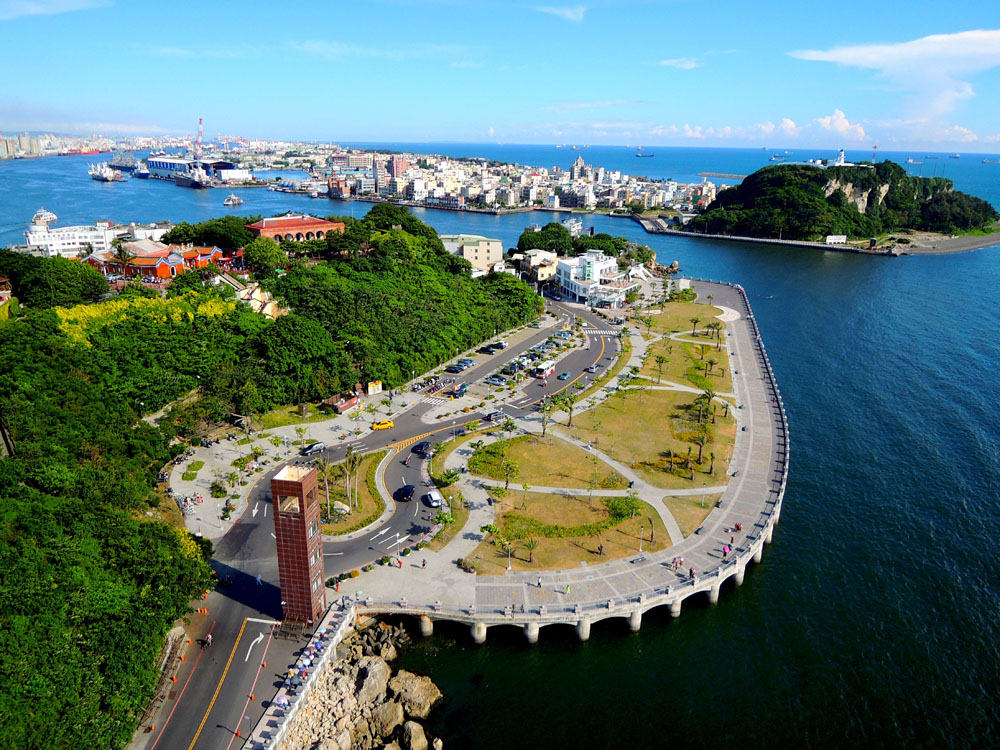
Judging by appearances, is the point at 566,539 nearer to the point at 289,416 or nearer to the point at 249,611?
the point at 249,611

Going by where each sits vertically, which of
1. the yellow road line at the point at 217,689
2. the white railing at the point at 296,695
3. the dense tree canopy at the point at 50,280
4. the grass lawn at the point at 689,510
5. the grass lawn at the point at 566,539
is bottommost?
the yellow road line at the point at 217,689

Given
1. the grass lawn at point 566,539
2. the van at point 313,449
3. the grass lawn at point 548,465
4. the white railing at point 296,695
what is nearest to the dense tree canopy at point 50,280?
the van at point 313,449

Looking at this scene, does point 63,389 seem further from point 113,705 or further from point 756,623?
point 756,623

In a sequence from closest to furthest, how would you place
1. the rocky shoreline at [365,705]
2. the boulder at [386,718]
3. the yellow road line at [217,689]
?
Answer: the yellow road line at [217,689]
the rocky shoreline at [365,705]
the boulder at [386,718]

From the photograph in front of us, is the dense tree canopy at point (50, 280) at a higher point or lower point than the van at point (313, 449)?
higher

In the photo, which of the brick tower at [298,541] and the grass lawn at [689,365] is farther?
the grass lawn at [689,365]

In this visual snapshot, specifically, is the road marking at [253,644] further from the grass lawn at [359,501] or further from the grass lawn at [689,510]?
the grass lawn at [689,510]

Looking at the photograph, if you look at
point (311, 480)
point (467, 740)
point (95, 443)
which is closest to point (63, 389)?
point (95, 443)

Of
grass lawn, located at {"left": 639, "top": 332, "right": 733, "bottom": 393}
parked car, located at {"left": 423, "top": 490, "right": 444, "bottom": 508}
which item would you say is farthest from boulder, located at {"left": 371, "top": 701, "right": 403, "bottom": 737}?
grass lawn, located at {"left": 639, "top": 332, "right": 733, "bottom": 393}

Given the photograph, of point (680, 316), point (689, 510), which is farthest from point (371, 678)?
→ point (680, 316)
